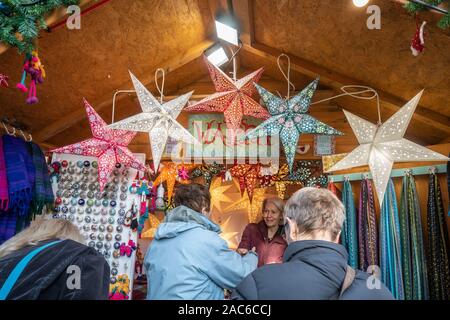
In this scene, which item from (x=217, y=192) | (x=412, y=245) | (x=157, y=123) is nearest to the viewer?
(x=412, y=245)

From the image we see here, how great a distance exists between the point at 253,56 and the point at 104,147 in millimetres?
1856

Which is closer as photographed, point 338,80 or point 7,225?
point 7,225

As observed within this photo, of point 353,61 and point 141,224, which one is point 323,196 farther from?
point 141,224

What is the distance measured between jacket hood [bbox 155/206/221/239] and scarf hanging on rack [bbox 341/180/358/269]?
1.31 m

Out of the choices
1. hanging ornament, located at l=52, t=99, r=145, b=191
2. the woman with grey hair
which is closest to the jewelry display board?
hanging ornament, located at l=52, t=99, r=145, b=191

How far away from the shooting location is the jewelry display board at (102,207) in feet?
11.2

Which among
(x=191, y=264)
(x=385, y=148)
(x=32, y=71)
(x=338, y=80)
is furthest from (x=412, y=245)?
(x=32, y=71)

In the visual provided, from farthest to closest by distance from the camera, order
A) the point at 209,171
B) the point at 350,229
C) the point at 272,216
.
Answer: the point at 209,171 → the point at 272,216 → the point at 350,229

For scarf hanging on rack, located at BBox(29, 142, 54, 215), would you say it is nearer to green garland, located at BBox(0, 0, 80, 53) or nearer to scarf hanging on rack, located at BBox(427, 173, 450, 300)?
green garland, located at BBox(0, 0, 80, 53)

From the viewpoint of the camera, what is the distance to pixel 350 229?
3045mm

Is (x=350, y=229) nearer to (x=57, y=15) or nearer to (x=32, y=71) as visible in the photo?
(x=32, y=71)

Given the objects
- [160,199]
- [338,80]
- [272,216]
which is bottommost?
[272,216]

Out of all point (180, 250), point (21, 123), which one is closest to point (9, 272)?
point (180, 250)
